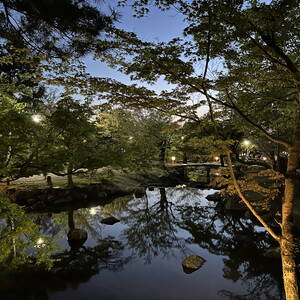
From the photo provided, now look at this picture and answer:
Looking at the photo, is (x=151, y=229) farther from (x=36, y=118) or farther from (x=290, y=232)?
(x=290, y=232)

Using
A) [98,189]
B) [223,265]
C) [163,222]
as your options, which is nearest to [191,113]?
[223,265]

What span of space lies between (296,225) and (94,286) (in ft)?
30.7

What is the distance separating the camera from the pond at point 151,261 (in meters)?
6.79

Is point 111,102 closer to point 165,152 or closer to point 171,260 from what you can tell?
point 171,260

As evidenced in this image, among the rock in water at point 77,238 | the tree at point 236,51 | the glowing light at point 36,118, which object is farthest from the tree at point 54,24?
the rock in water at point 77,238

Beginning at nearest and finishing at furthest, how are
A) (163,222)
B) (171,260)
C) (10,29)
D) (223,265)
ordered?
1. (10,29)
2. (223,265)
3. (171,260)
4. (163,222)

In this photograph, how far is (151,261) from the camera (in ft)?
29.0

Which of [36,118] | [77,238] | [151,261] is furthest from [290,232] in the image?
[77,238]

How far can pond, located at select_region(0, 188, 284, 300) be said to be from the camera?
6.79m

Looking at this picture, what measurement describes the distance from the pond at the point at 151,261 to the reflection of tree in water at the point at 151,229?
0.05 meters

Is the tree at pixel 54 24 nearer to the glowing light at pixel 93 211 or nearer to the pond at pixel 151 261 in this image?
the pond at pixel 151 261

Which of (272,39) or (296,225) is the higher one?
(272,39)

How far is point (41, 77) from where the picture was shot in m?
4.96

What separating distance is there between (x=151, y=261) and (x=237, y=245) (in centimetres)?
411
